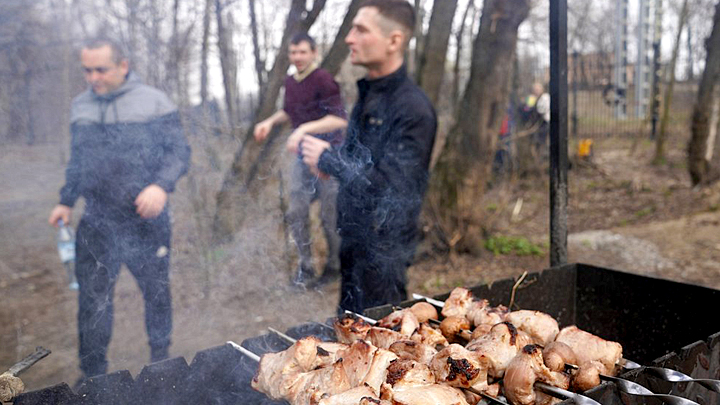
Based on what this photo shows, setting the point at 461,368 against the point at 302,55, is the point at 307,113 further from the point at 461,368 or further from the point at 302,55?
the point at 461,368

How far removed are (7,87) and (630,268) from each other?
11011mm

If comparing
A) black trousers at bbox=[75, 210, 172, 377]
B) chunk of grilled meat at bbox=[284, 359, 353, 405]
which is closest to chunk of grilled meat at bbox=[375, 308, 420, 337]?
chunk of grilled meat at bbox=[284, 359, 353, 405]

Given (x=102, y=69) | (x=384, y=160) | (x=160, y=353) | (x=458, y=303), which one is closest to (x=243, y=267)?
(x=160, y=353)

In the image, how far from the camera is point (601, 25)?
29078 mm

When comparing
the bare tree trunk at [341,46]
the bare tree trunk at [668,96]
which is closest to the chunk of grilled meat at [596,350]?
the bare tree trunk at [341,46]

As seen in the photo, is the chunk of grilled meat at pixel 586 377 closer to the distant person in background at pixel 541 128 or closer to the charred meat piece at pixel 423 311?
the charred meat piece at pixel 423 311

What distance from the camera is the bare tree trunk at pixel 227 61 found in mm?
7254

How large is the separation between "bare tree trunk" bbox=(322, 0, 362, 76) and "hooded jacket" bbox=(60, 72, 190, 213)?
2578 millimetres

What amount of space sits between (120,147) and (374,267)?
211cm

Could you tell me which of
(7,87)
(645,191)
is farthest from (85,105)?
(645,191)

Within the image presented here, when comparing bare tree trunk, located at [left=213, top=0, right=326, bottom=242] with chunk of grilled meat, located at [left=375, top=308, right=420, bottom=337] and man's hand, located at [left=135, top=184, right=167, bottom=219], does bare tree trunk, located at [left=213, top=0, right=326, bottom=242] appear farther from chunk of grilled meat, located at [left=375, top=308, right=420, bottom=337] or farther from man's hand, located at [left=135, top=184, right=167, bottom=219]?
chunk of grilled meat, located at [left=375, top=308, right=420, bottom=337]

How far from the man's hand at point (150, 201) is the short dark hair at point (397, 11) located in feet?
6.58

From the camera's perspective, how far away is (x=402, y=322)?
2521mm

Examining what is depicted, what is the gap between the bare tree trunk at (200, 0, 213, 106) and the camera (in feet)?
24.6
